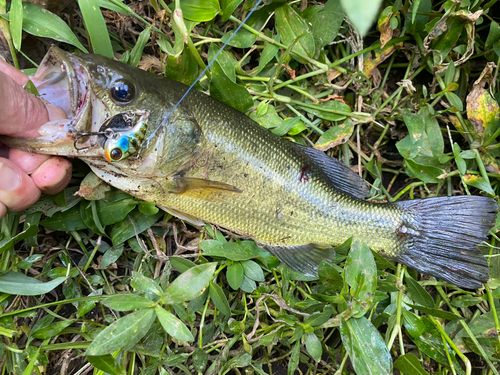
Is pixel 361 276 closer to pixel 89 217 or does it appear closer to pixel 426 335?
pixel 426 335

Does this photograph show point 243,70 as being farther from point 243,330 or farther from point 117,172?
point 243,330

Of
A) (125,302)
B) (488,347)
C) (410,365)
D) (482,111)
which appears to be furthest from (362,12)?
(488,347)

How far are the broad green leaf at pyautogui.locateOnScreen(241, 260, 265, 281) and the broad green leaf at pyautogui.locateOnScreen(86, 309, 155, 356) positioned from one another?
810 millimetres

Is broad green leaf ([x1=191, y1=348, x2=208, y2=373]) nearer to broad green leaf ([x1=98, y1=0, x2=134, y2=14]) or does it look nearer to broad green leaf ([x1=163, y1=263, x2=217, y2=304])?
broad green leaf ([x1=163, y1=263, x2=217, y2=304])

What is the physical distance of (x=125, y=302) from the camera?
168 cm

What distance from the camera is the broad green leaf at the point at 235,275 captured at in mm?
2270

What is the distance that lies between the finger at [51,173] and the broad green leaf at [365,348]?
194 cm

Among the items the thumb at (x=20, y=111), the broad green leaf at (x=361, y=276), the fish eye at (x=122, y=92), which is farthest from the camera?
the fish eye at (x=122, y=92)

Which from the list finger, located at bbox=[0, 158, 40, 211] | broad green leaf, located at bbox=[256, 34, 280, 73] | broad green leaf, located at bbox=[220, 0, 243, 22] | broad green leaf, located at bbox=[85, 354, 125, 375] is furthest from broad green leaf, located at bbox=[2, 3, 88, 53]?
broad green leaf, located at bbox=[85, 354, 125, 375]

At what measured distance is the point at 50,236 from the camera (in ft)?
8.18

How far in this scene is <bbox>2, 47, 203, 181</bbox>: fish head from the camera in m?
1.90

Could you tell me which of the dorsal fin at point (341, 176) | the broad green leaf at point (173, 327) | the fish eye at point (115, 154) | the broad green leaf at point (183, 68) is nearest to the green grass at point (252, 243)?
the broad green leaf at point (183, 68)

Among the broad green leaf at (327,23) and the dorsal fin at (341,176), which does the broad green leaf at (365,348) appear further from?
the broad green leaf at (327,23)

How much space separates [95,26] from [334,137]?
1.88 m
